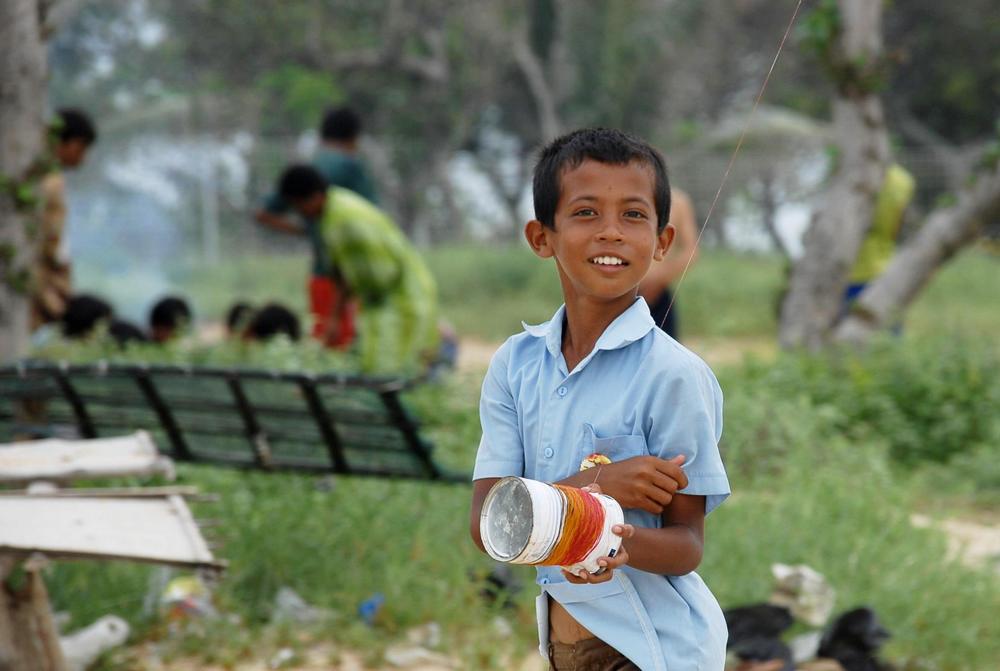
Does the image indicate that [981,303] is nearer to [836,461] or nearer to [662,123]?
[836,461]

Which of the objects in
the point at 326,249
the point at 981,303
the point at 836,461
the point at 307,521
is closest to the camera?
the point at 307,521

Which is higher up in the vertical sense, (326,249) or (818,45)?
(818,45)

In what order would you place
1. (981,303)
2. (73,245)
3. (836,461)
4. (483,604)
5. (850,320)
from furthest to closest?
(981,303)
(73,245)
(850,320)
(836,461)
(483,604)

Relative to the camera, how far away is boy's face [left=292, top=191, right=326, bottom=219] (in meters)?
6.79

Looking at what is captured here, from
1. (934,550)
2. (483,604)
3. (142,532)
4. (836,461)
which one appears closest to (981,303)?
(836,461)

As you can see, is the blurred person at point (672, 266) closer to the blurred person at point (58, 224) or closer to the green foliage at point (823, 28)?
the blurred person at point (58, 224)

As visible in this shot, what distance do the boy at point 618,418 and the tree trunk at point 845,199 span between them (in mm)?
6830

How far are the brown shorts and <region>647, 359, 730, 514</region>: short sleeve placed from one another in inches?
11.8

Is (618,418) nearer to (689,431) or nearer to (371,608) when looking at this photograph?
(689,431)

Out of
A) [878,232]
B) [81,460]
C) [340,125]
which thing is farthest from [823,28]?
[81,460]

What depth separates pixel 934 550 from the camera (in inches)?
188

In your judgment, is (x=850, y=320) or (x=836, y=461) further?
(x=850, y=320)

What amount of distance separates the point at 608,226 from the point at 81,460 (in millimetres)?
2443

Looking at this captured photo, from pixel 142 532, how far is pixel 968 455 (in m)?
4.91
